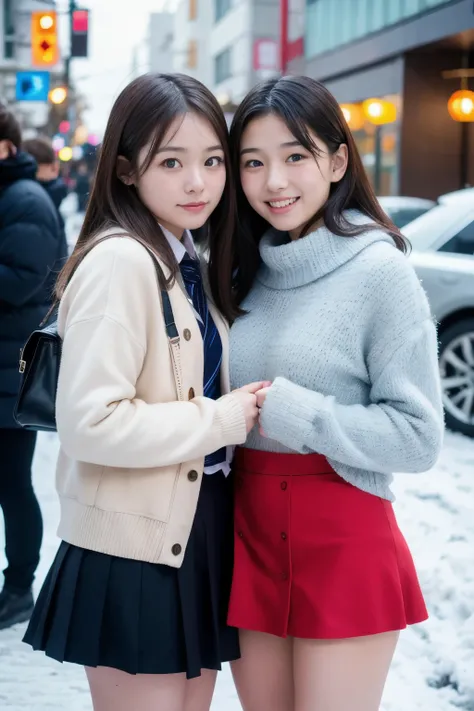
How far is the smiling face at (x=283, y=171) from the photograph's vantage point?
2207 millimetres

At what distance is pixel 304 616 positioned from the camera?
7.02ft


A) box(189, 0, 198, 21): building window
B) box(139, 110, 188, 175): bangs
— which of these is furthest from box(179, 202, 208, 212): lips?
box(189, 0, 198, 21): building window

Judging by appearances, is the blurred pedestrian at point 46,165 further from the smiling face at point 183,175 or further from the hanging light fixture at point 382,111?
the hanging light fixture at point 382,111

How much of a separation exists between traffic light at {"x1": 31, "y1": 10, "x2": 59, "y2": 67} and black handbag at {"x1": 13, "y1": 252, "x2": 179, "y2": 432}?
54.9ft

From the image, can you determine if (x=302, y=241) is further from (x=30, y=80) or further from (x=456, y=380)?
(x=30, y=80)

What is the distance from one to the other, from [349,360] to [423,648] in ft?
6.82

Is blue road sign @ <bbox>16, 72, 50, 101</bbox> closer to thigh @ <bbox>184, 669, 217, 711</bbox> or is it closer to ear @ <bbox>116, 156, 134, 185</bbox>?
ear @ <bbox>116, 156, 134, 185</bbox>

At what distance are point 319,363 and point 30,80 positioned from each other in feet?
54.6

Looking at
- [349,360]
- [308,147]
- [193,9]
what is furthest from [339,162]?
[193,9]

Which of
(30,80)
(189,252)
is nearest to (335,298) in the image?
(189,252)

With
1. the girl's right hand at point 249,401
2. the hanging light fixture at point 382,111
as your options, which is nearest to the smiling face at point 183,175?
the girl's right hand at point 249,401

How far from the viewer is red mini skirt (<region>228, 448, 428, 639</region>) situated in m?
2.13

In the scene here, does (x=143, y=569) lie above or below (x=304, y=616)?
above

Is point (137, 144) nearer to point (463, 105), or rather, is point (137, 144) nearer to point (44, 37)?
point (463, 105)
